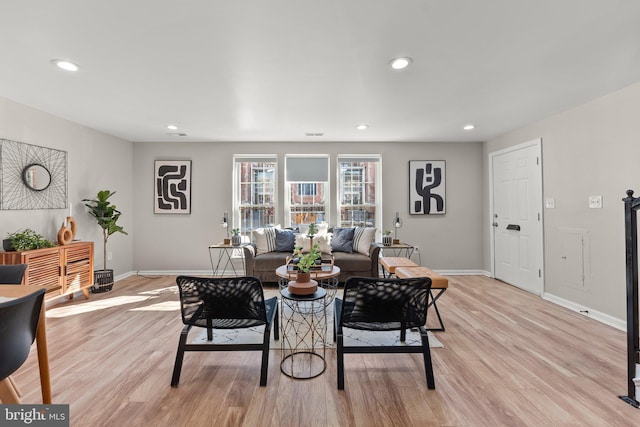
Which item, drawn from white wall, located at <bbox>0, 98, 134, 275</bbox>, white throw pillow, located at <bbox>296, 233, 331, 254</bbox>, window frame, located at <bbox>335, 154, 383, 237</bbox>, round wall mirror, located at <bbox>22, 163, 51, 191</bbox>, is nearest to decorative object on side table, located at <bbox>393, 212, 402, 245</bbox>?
window frame, located at <bbox>335, 154, 383, 237</bbox>

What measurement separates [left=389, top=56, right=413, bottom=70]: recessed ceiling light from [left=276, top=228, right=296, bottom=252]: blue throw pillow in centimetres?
318

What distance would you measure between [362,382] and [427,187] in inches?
162

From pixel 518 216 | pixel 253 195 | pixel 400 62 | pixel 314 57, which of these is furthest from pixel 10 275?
pixel 518 216

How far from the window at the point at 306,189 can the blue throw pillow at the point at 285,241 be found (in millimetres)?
546

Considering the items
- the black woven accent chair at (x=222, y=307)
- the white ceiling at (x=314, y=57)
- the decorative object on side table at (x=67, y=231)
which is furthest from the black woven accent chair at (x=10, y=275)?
the decorative object on side table at (x=67, y=231)

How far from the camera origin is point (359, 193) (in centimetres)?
559

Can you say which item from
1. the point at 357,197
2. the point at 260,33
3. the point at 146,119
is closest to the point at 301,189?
the point at 357,197

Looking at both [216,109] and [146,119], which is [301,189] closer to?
[216,109]

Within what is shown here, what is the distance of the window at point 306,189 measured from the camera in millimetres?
5488

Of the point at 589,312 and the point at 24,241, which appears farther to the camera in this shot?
the point at 589,312

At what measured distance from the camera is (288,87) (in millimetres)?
2938

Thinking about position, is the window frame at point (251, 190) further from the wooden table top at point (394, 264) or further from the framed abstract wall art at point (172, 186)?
the wooden table top at point (394, 264)

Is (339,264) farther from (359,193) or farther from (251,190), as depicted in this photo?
(251,190)

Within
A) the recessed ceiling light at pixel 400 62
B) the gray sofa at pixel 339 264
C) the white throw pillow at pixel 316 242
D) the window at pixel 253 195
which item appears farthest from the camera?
the window at pixel 253 195
